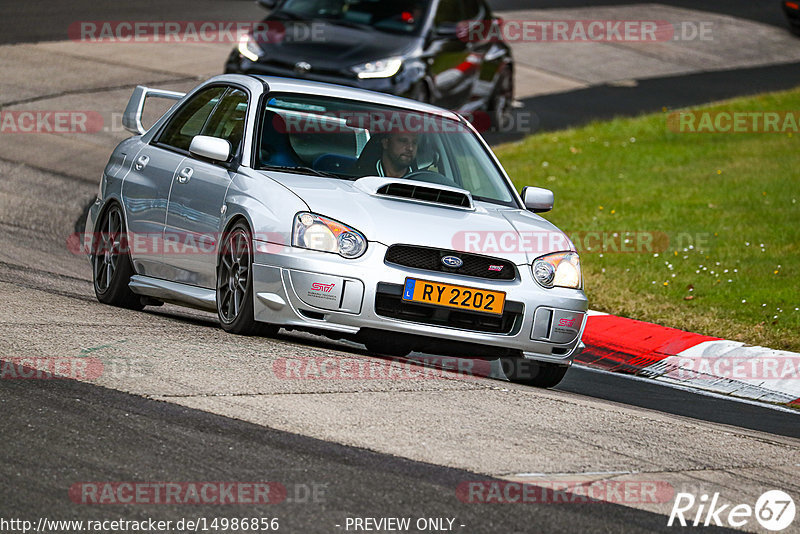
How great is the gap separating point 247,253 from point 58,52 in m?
13.9

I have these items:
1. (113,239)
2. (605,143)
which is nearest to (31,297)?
(113,239)

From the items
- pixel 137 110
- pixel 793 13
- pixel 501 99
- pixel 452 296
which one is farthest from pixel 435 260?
pixel 793 13

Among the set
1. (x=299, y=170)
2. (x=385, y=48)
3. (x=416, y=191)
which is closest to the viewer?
(x=416, y=191)

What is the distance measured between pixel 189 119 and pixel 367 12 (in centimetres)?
776

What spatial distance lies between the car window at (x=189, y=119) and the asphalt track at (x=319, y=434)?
126 centimetres

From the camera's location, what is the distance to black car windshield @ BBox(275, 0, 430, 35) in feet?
53.9

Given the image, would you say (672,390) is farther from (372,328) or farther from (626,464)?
(626,464)

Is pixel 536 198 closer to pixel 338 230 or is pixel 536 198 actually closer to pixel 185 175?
pixel 338 230

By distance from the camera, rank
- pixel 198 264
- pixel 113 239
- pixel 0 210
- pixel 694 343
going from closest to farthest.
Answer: pixel 198 264, pixel 113 239, pixel 694 343, pixel 0 210

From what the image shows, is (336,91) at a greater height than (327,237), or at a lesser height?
greater

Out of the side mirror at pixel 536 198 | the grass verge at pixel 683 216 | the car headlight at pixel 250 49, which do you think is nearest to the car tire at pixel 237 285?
the side mirror at pixel 536 198

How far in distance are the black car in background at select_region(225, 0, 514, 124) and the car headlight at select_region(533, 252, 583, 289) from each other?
25.2 ft

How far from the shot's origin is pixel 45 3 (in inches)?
963

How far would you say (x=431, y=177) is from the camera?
28.7 feet
